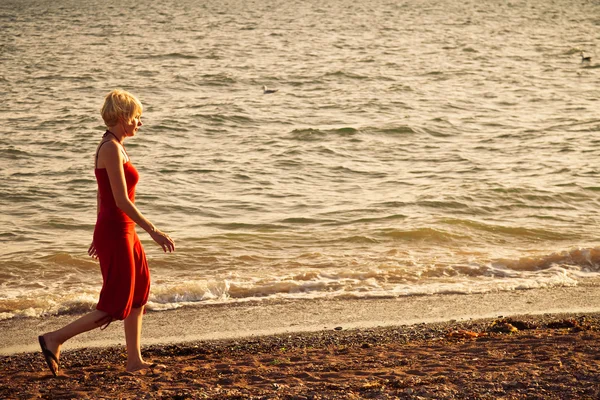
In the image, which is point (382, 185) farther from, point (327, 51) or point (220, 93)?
point (327, 51)

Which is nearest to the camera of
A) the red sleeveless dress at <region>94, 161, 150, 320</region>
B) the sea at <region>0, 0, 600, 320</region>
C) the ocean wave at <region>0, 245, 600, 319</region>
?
the red sleeveless dress at <region>94, 161, 150, 320</region>

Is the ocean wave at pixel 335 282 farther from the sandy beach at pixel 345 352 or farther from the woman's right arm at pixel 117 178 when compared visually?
the woman's right arm at pixel 117 178

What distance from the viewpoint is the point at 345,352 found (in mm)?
5320

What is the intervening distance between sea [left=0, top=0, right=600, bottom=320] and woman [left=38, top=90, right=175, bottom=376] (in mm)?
2429

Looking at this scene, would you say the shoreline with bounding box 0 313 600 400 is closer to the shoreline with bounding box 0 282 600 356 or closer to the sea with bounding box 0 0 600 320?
the shoreline with bounding box 0 282 600 356

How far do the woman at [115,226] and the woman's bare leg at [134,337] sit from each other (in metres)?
0.18

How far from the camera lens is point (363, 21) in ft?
141

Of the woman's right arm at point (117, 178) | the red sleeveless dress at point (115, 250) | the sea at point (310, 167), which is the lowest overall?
the sea at point (310, 167)

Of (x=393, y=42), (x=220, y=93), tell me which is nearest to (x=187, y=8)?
(x=393, y=42)

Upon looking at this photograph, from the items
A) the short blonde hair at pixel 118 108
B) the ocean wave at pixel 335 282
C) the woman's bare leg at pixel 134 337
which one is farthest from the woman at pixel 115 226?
the ocean wave at pixel 335 282

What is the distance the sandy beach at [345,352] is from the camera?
14.2ft

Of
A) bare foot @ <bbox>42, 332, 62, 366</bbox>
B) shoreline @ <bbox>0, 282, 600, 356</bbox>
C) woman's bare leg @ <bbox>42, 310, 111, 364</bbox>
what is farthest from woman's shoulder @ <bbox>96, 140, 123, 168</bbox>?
shoreline @ <bbox>0, 282, 600, 356</bbox>

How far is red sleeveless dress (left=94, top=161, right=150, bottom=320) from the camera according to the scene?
4.55 meters

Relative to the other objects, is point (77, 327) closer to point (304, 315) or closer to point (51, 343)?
point (51, 343)
